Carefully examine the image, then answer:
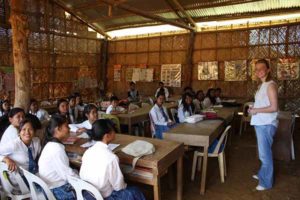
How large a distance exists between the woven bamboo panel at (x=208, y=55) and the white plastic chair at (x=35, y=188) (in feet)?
26.3

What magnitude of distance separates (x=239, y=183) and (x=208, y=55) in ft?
21.0

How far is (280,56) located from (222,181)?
600 cm

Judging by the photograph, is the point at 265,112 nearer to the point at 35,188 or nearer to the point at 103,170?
the point at 103,170

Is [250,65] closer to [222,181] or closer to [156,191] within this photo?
[222,181]

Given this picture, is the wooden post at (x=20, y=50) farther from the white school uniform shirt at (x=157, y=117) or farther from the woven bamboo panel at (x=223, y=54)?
the woven bamboo panel at (x=223, y=54)

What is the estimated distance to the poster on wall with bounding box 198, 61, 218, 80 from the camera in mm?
9266

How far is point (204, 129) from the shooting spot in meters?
3.55

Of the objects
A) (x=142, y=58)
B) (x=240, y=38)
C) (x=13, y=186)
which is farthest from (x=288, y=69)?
(x=13, y=186)

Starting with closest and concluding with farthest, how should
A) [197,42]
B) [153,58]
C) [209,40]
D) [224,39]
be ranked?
[224,39]
[209,40]
[197,42]
[153,58]

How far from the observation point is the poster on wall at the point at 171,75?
10.0 metres

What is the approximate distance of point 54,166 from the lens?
231 cm

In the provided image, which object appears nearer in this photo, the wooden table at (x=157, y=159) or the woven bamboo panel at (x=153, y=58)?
the wooden table at (x=157, y=159)

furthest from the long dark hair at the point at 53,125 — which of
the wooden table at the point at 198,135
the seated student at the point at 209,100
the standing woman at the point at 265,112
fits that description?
the seated student at the point at 209,100

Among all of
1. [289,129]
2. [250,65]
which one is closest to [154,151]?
[289,129]
